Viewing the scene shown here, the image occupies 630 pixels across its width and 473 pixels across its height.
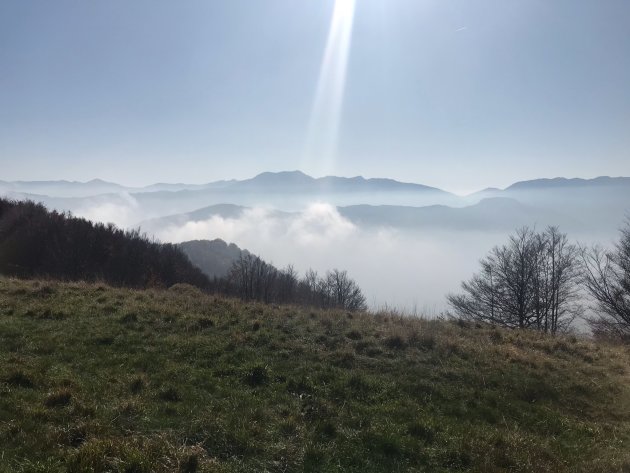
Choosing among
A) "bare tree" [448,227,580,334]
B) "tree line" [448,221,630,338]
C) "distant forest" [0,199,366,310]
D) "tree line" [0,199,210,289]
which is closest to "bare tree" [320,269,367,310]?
"distant forest" [0,199,366,310]

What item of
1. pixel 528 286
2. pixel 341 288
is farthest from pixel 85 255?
pixel 341 288

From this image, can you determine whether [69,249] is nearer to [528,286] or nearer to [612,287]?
[528,286]

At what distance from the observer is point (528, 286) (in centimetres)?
3781

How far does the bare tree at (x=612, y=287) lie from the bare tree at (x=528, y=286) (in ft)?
19.8

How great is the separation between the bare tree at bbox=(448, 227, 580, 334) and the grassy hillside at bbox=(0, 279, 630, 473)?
85.9 ft

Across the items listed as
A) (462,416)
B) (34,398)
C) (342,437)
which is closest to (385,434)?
(342,437)

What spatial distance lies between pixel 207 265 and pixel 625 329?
11482 centimetres

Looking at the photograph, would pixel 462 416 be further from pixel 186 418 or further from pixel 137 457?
pixel 137 457

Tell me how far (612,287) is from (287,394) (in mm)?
30069

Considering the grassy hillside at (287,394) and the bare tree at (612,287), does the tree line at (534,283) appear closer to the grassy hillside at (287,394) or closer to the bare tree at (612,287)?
the bare tree at (612,287)

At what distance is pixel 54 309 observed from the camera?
38.3 feet

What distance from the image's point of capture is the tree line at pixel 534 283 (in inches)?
1396

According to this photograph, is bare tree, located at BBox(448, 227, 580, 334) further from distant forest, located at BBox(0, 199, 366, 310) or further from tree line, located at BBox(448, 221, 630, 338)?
distant forest, located at BBox(0, 199, 366, 310)

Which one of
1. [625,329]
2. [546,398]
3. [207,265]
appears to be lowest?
[207,265]
